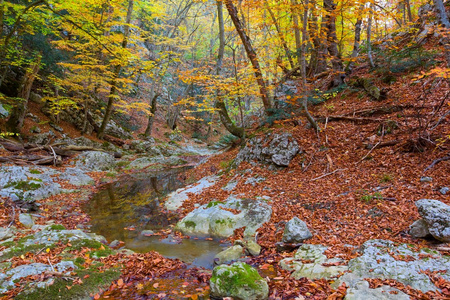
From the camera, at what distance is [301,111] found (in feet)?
31.8

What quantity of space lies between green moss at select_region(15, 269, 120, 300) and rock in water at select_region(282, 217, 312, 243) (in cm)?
309

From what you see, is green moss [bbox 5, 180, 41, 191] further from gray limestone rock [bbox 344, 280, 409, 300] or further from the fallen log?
the fallen log

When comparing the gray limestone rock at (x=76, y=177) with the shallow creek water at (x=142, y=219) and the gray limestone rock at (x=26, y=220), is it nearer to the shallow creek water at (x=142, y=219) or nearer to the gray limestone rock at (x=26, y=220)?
the shallow creek water at (x=142, y=219)

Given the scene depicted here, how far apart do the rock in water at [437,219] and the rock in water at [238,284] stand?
263cm

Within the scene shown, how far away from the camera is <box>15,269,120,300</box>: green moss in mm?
3097

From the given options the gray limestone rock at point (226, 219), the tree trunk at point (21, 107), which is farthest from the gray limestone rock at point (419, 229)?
the tree trunk at point (21, 107)

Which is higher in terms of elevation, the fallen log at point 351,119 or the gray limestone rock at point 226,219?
the fallen log at point 351,119

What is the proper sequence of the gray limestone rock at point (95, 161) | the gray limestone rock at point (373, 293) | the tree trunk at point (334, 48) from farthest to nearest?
1. the gray limestone rock at point (95, 161)
2. the tree trunk at point (334, 48)
3. the gray limestone rock at point (373, 293)

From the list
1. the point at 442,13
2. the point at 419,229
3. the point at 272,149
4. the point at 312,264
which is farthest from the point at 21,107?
the point at 442,13

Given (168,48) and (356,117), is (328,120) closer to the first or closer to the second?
(356,117)

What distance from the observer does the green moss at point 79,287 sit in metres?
3.10

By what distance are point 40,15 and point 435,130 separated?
1455cm

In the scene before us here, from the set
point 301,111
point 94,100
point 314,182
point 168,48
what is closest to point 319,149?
point 314,182

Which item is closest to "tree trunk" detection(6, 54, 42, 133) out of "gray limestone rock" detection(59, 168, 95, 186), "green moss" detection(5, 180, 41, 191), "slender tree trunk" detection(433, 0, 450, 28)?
"gray limestone rock" detection(59, 168, 95, 186)
